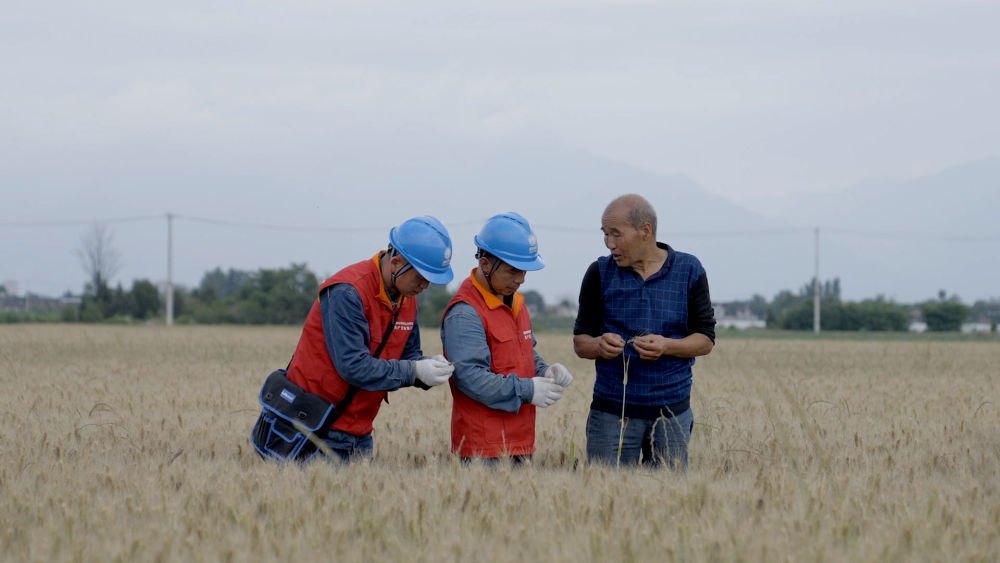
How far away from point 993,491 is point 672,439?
63.6 inches

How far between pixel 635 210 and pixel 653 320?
620mm

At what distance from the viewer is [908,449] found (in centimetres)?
597

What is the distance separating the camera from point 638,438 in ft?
17.3

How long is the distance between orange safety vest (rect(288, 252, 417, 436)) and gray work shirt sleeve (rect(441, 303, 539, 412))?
1.54ft

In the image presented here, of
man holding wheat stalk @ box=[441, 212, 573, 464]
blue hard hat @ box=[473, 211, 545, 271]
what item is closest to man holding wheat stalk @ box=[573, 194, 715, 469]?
man holding wheat stalk @ box=[441, 212, 573, 464]

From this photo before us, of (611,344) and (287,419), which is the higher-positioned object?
(611,344)

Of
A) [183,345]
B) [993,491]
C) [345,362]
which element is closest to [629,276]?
[345,362]

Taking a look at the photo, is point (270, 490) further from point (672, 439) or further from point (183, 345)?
point (183, 345)

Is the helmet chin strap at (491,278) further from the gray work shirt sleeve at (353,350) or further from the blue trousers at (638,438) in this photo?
the blue trousers at (638,438)

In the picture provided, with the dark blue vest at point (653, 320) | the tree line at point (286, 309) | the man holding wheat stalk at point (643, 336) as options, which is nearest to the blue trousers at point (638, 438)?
the man holding wheat stalk at point (643, 336)

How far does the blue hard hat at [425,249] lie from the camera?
16.2ft

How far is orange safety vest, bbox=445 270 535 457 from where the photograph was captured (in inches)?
196

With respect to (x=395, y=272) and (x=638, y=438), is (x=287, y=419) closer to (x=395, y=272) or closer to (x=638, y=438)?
(x=395, y=272)

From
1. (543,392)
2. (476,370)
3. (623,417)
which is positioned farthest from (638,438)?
(476,370)
